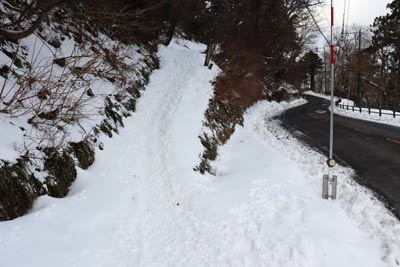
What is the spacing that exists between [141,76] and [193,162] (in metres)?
7.15

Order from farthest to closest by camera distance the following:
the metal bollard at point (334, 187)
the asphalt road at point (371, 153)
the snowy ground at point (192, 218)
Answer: the asphalt road at point (371, 153) < the metal bollard at point (334, 187) < the snowy ground at point (192, 218)

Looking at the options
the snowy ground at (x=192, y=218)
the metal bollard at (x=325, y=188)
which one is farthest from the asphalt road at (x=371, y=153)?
the metal bollard at (x=325, y=188)

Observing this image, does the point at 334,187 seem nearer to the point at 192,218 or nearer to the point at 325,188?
the point at 325,188

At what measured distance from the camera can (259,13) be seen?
79.9 feet

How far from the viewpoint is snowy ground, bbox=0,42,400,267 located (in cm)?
430

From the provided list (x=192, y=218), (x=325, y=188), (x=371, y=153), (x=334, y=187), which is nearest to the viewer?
→ (x=192, y=218)

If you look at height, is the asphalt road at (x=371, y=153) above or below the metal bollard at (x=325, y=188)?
below

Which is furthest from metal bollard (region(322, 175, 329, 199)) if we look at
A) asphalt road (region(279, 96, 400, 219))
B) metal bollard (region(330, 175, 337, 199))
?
asphalt road (region(279, 96, 400, 219))

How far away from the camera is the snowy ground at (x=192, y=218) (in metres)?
4.30

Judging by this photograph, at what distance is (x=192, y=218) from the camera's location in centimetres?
560

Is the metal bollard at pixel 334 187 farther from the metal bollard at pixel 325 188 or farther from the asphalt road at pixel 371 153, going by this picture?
the asphalt road at pixel 371 153

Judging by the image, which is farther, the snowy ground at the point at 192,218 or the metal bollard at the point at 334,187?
the metal bollard at the point at 334,187

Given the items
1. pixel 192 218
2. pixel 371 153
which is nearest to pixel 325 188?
pixel 192 218

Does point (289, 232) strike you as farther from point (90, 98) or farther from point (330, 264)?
point (90, 98)
